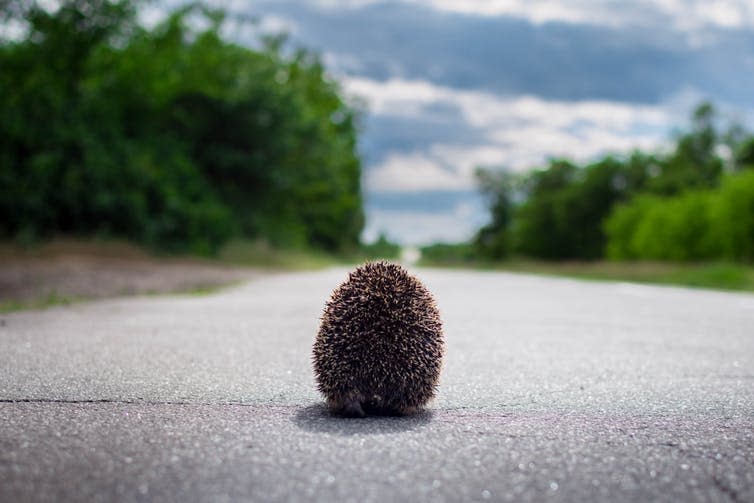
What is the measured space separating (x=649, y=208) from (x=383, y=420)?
179 ft

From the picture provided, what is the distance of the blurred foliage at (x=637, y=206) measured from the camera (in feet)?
127

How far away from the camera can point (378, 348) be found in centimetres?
451

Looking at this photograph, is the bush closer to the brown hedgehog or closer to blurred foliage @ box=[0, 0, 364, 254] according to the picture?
blurred foliage @ box=[0, 0, 364, 254]

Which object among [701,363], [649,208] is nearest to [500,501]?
[701,363]

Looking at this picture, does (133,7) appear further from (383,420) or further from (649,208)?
(649,208)

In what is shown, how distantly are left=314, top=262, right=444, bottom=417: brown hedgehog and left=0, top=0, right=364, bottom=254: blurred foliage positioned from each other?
823 inches

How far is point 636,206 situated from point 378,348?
58266 mm

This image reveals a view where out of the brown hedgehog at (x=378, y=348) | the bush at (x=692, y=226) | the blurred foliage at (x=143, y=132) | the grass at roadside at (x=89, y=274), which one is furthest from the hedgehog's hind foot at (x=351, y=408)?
the bush at (x=692, y=226)

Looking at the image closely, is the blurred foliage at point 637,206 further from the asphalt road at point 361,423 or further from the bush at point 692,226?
the asphalt road at point 361,423

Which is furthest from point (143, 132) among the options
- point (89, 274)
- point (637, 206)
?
point (637, 206)

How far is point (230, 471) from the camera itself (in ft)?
11.5

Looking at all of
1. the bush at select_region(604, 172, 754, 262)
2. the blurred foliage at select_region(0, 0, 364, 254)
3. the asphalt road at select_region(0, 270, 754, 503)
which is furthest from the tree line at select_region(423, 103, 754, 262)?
the asphalt road at select_region(0, 270, 754, 503)

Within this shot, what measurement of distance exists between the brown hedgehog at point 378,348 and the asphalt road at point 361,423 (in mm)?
164

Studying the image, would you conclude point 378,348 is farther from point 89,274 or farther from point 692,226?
point 692,226
